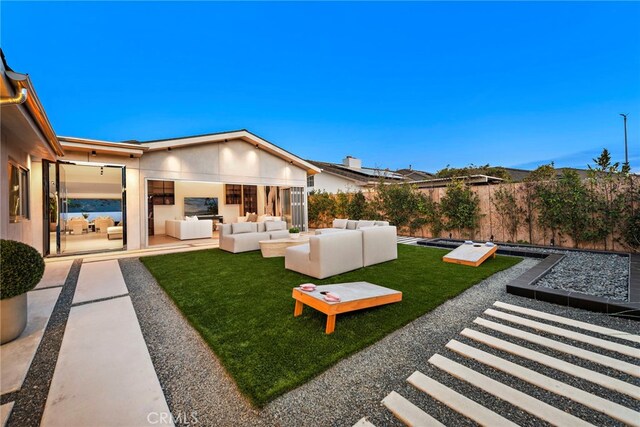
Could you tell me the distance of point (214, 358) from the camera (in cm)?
219

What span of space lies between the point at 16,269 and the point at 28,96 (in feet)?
6.95

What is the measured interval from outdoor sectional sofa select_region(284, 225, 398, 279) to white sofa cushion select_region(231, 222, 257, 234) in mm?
3134

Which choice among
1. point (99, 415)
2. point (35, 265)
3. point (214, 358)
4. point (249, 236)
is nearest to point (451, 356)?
point (214, 358)

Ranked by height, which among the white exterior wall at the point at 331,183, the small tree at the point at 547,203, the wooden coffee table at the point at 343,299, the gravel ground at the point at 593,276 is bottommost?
the gravel ground at the point at 593,276

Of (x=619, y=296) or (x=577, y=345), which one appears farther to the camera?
(x=619, y=296)

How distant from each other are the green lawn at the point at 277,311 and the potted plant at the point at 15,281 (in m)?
1.41

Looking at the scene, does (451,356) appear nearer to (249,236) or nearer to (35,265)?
(35,265)

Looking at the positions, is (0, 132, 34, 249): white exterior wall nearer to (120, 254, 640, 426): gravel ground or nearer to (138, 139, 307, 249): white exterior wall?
(138, 139, 307, 249): white exterior wall

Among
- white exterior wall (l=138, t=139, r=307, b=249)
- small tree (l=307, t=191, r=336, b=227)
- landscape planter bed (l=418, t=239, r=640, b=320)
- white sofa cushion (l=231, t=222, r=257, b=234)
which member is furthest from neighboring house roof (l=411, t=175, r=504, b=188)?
white sofa cushion (l=231, t=222, r=257, b=234)

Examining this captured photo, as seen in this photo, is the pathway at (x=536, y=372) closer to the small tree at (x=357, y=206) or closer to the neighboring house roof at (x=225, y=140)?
the small tree at (x=357, y=206)

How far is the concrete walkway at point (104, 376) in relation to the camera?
1594mm

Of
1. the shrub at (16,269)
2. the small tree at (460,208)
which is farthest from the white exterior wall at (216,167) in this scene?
the small tree at (460,208)

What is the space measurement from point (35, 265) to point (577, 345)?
5105mm

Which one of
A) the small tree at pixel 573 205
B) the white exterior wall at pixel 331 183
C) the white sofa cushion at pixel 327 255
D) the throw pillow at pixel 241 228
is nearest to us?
the white sofa cushion at pixel 327 255
